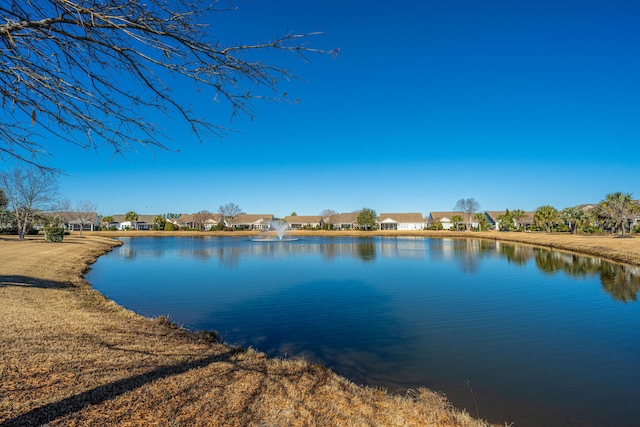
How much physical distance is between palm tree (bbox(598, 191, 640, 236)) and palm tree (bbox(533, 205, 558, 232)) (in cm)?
1567

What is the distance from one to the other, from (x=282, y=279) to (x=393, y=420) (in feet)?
52.8

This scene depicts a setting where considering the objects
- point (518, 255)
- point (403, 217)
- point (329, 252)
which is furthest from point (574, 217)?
point (329, 252)

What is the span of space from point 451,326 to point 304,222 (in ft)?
375

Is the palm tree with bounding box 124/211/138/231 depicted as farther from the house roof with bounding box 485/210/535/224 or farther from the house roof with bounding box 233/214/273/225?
the house roof with bounding box 485/210/535/224

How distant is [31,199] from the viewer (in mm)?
40312

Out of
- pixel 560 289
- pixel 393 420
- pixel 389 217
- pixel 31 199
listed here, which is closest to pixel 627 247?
pixel 560 289

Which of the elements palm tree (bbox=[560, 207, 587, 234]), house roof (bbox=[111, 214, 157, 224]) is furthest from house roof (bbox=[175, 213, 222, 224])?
palm tree (bbox=[560, 207, 587, 234])

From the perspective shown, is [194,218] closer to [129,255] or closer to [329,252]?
[129,255]

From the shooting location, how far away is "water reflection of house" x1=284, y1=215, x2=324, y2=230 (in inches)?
4855

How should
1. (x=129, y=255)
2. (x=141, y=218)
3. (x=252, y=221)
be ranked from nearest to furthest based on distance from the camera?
1. (x=129, y=255)
2. (x=252, y=221)
3. (x=141, y=218)

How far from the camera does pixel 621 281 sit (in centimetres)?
1984

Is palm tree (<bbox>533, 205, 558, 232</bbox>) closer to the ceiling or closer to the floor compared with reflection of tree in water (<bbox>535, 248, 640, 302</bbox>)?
closer to the ceiling

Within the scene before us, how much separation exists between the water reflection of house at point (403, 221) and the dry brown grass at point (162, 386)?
107 m

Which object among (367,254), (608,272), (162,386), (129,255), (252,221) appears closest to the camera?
(162,386)
